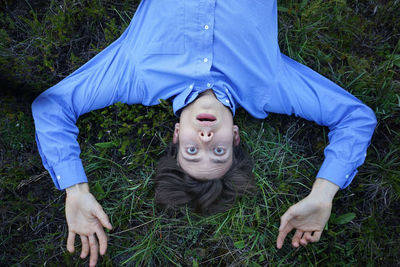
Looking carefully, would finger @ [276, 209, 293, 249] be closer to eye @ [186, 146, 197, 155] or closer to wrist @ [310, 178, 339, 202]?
wrist @ [310, 178, 339, 202]

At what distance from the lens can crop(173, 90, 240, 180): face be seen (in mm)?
2893

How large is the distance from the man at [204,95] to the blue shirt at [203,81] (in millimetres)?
10

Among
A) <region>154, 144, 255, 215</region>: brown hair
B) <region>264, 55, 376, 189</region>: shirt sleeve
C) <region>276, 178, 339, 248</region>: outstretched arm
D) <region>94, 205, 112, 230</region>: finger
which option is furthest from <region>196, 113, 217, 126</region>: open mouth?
<region>94, 205, 112, 230</region>: finger

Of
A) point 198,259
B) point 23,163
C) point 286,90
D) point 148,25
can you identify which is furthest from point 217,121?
point 23,163

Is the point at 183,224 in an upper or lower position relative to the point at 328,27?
lower

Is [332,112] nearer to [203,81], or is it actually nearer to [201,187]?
[203,81]

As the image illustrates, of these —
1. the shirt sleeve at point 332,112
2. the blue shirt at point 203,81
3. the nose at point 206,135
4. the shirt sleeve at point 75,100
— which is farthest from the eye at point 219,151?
the shirt sleeve at point 75,100

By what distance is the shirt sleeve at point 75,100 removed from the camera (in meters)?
3.09

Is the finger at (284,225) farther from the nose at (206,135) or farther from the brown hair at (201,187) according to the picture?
the nose at (206,135)

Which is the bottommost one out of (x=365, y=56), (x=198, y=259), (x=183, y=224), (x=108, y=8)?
(x=198, y=259)

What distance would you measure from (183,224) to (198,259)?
0.43m

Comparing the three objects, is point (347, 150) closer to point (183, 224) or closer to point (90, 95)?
point (183, 224)

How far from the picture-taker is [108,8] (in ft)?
13.0

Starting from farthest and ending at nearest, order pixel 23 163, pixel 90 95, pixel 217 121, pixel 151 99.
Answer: pixel 23 163 → pixel 151 99 → pixel 90 95 → pixel 217 121
